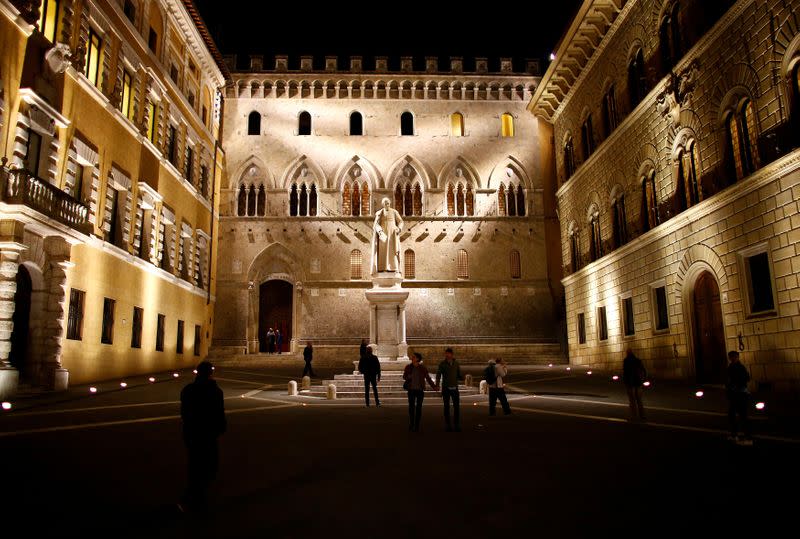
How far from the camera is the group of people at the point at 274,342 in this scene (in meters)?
35.9

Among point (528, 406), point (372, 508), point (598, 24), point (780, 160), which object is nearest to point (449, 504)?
point (372, 508)

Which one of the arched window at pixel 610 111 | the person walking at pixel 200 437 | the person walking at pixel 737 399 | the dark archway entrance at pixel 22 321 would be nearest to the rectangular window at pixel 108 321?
the dark archway entrance at pixel 22 321

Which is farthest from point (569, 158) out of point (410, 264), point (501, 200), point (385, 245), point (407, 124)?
point (385, 245)

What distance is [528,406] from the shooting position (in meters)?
15.3

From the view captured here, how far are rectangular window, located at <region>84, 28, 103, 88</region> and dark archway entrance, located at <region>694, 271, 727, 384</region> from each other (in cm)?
2166

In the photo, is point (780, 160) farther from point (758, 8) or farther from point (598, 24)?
point (598, 24)

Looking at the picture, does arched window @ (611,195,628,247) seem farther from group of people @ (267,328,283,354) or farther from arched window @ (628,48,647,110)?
group of people @ (267,328,283,354)

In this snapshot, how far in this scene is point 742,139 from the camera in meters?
16.8

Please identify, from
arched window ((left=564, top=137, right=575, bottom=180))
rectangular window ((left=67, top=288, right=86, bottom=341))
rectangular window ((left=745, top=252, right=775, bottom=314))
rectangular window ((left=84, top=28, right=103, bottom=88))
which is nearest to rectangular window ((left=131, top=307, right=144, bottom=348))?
rectangular window ((left=67, top=288, right=86, bottom=341))

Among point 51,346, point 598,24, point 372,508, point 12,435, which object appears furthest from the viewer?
point 598,24

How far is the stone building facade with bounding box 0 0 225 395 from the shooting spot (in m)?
16.4

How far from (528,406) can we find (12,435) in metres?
11.2

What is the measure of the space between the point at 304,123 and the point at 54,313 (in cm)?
2441

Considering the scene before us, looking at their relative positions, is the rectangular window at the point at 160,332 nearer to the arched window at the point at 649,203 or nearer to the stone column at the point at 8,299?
the stone column at the point at 8,299
